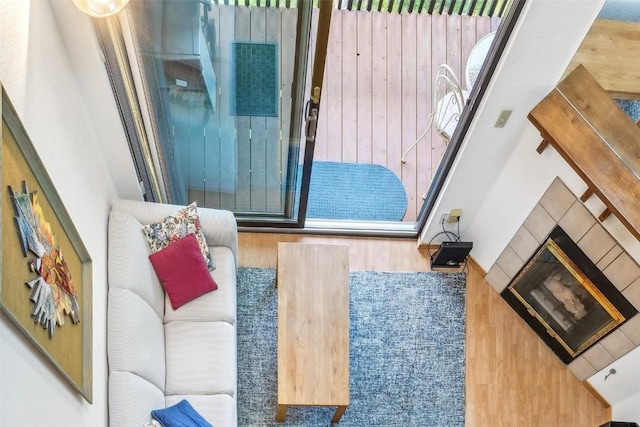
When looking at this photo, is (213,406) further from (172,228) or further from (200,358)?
(172,228)

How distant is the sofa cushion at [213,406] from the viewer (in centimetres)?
338

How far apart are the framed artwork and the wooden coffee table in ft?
3.74

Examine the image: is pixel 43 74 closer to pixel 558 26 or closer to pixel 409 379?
pixel 558 26

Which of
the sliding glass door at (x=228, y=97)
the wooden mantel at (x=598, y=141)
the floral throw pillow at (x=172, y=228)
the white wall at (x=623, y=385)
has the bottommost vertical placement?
the white wall at (x=623, y=385)

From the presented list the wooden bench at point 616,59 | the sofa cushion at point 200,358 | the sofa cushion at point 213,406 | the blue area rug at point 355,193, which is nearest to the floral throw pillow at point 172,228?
the sofa cushion at point 200,358

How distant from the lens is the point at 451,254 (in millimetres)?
4168

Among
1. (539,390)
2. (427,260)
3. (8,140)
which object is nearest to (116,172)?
(8,140)

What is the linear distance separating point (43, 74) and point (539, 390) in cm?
336

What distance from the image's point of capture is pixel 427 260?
4.36 m

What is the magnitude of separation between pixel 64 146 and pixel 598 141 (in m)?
2.35

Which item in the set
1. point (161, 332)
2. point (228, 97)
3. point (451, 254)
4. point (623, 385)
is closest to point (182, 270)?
point (161, 332)

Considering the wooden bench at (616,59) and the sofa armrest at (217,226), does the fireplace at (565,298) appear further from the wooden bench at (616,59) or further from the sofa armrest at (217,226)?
the sofa armrest at (217,226)

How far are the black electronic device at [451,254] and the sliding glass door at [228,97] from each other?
0.89 meters

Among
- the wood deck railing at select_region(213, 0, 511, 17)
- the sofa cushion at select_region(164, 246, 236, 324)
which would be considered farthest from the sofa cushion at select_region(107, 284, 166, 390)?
the wood deck railing at select_region(213, 0, 511, 17)
